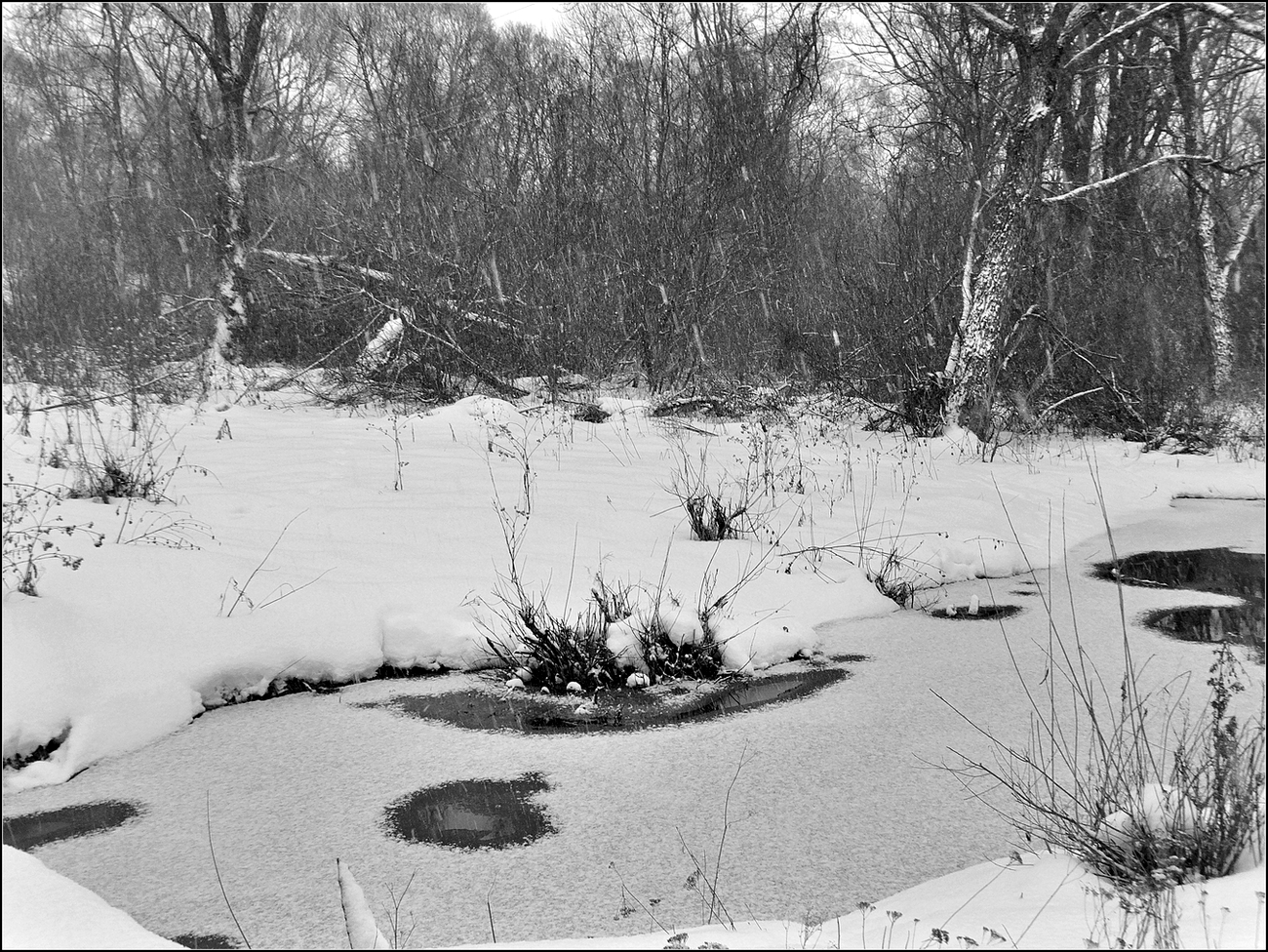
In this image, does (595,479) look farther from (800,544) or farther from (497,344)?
(497,344)

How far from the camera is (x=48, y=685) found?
10.8ft

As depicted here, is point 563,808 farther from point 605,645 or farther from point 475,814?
point 605,645

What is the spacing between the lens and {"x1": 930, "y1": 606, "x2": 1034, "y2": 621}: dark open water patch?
15.7ft

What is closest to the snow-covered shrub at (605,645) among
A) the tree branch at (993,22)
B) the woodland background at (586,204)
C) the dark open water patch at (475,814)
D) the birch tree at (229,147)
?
the dark open water patch at (475,814)

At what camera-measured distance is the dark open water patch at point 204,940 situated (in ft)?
7.18

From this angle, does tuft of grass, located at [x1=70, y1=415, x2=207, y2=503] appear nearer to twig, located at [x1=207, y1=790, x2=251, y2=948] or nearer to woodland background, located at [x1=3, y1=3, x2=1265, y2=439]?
woodland background, located at [x1=3, y1=3, x2=1265, y2=439]

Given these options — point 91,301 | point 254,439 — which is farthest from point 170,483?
point 91,301

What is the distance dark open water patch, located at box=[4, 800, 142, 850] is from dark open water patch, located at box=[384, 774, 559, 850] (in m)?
0.82

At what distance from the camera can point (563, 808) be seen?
289 centimetres

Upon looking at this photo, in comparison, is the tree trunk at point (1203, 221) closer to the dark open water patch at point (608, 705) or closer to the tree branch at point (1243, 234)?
the tree branch at point (1243, 234)

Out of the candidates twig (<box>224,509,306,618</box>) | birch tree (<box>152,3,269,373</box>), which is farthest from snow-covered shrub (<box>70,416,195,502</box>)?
birch tree (<box>152,3,269,373</box>)

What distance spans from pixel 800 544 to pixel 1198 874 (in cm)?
364

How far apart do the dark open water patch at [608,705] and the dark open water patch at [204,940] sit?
1402 mm

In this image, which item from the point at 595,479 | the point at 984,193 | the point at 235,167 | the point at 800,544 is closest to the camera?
the point at 800,544
